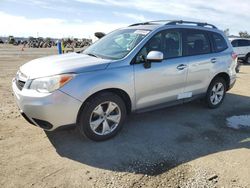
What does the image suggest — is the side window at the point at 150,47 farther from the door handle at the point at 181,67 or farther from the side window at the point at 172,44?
the door handle at the point at 181,67

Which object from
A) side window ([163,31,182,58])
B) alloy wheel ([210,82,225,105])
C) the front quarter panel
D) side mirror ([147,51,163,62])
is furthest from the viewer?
alloy wheel ([210,82,225,105])

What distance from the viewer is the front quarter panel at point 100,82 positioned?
4.00 meters

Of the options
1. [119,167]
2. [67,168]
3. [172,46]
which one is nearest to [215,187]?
[119,167]

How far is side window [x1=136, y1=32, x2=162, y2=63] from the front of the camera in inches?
187

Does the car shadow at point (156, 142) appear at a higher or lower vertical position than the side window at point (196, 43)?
lower

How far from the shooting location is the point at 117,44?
5.11 m

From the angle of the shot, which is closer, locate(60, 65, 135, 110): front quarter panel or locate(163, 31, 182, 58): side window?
locate(60, 65, 135, 110): front quarter panel

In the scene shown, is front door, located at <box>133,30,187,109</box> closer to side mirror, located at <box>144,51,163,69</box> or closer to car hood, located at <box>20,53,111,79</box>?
side mirror, located at <box>144,51,163,69</box>

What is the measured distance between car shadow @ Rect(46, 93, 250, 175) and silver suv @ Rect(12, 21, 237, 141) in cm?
32

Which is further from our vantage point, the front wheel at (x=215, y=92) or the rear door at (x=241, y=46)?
the rear door at (x=241, y=46)

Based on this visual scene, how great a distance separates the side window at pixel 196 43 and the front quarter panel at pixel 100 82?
1637 millimetres

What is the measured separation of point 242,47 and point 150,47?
605 inches

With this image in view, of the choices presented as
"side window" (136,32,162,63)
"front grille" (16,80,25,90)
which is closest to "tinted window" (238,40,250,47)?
"side window" (136,32,162,63)

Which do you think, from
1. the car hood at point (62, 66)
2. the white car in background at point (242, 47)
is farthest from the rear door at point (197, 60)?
the white car in background at point (242, 47)
